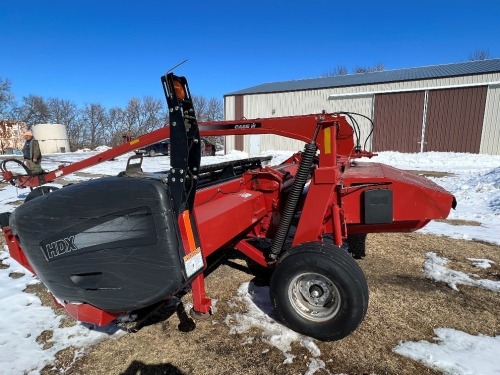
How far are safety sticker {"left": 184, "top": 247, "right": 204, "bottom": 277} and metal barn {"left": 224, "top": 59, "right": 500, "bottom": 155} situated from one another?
62.1 feet

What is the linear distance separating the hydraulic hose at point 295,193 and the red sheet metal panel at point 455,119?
58.9ft

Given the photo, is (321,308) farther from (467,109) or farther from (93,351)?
(467,109)

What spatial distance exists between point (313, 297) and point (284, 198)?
1.21m

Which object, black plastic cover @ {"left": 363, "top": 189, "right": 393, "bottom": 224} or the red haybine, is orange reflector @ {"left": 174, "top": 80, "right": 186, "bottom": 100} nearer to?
the red haybine

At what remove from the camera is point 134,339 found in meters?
2.66

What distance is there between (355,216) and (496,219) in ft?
14.7

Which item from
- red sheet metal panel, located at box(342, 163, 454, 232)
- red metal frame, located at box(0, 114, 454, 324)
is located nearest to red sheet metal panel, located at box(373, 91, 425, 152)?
red metal frame, located at box(0, 114, 454, 324)

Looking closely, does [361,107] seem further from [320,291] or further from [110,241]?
[110,241]

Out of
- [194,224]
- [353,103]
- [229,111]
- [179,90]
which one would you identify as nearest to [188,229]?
[194,224]

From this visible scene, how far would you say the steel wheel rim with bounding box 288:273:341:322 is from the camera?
255 cm

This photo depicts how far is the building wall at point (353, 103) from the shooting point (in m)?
16.8

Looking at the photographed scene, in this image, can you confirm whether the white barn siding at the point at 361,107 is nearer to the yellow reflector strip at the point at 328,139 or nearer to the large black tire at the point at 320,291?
the yellow reflector strip at the point at 328,139

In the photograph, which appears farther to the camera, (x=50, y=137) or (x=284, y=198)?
(x=50, y=137)

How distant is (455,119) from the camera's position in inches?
688
